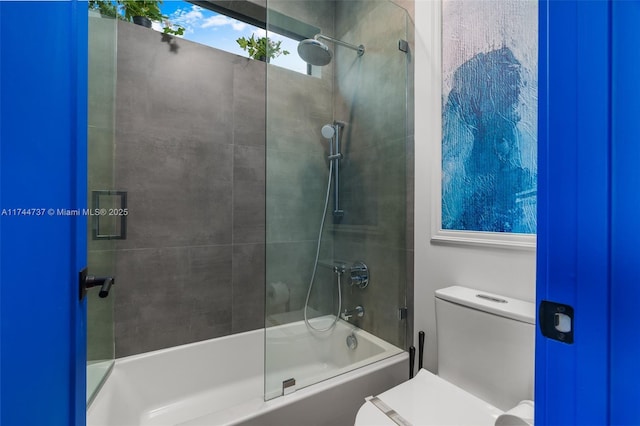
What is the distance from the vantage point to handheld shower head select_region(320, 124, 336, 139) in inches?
63.2

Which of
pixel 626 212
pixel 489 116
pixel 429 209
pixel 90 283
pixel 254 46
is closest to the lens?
pixel 626 212

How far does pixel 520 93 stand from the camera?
3.43 feet

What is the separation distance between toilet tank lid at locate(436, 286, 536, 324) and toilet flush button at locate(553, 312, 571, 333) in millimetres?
611

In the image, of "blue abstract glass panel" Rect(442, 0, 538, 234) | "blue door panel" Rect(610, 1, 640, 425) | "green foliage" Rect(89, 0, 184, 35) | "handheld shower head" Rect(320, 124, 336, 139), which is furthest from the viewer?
"handheld shower head" Rect(320, 124, 336, 139)

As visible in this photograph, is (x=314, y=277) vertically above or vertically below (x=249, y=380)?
above

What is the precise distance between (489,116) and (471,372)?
104 centimetres

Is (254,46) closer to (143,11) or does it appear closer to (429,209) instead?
(143,11)

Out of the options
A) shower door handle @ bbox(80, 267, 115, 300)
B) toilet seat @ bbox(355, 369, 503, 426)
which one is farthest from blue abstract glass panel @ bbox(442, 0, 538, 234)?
shower door handle @ bbox(80, 267, 115, 300)

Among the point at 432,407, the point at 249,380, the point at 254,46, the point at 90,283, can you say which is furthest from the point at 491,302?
the point at 254,46

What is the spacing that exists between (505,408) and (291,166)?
135cm

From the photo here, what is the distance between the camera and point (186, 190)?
161 centimetres

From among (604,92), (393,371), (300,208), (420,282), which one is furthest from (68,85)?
(393,371)

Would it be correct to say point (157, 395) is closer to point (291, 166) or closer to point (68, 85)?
point (291, 166)

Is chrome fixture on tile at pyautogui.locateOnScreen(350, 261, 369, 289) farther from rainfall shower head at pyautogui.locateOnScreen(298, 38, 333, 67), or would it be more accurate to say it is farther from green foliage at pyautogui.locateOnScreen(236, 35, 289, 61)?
green foliage at pyautogui.locateOnScreen(236, 35, 289, 61)
